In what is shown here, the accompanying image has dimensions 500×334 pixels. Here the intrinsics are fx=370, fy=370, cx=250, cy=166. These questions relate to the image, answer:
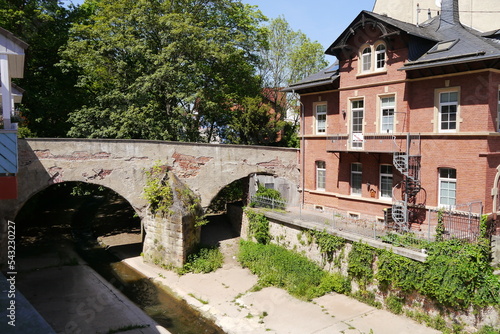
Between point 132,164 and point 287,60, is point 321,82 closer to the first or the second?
point 132,164

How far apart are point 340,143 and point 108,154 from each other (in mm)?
11259

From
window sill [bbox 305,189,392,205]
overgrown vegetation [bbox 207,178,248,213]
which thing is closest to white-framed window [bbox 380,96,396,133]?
window sill [bbox 305,189,392,205]

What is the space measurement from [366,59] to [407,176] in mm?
5806

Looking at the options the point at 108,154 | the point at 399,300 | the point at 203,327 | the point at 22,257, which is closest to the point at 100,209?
the point at 22,257

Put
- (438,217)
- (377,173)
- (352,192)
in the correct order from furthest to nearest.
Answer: (352,192), (377,173), (438,217)

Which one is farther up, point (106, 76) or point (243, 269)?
point (106, 76)

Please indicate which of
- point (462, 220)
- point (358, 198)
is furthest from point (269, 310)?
point (462, 220)

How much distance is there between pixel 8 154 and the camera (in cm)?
898

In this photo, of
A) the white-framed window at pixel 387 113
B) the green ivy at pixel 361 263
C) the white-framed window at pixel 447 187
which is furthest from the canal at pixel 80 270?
the white-framed window at pixel 387 113

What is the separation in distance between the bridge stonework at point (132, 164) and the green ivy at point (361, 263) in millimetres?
7971

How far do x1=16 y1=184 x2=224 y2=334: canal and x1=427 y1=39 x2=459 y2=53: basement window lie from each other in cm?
1385

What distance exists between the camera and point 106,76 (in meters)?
23.9

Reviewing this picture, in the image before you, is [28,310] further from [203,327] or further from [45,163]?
[45,163]

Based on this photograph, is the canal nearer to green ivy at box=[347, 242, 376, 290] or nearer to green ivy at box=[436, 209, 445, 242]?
green ivy at box=[347, 242, 376, 290]
